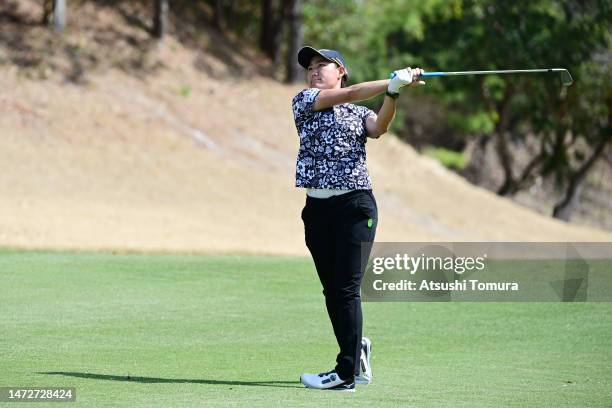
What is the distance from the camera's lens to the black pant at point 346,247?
7.37 m

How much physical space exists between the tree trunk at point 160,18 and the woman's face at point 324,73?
91.1 feet

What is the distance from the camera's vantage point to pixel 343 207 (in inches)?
290

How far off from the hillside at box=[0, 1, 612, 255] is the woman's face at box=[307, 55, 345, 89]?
1466 centimetres

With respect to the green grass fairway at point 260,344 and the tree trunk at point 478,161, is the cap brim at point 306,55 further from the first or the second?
the tree trunk at point 478,161

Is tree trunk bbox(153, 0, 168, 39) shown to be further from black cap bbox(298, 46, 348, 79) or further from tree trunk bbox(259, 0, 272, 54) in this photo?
black cap bbox(298, 46, 348, 79)

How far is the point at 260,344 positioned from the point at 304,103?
2723 mm

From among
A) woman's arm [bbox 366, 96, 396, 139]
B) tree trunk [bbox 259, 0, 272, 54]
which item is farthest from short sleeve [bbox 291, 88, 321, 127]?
tree trunk [bbox 259, 0, 272, 54]

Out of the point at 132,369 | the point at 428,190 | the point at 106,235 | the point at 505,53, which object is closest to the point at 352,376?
the point at 132,369

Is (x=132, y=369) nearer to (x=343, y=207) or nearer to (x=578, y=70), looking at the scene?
(x=343, y=207)

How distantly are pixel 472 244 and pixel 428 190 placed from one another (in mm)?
5179

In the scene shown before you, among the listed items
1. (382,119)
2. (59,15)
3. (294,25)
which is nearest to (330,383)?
(382,119)

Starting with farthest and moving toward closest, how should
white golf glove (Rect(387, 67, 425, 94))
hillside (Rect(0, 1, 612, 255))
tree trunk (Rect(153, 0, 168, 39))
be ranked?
tree trunk (Rect(153, 0, 168, 39)) < hillside (Rect(0, 1, 612, 255)) < white golf glove (Rect(387, 67, 425, 94))

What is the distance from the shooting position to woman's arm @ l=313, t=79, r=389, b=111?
7.08 m

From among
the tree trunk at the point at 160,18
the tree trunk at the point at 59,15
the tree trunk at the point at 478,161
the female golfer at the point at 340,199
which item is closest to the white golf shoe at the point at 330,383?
the female golfer at the point at 340,199
